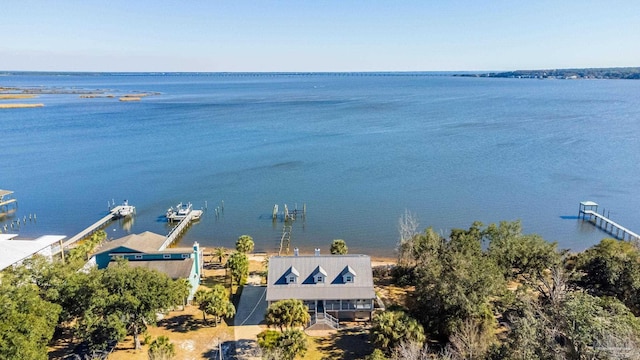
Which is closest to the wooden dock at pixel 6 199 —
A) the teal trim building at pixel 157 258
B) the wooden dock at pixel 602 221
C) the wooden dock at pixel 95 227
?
the wooden dock at pixel 95 227

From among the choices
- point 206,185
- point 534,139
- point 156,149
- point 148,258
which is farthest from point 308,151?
point 148,258

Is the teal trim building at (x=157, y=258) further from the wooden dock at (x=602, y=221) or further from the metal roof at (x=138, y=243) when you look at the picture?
the wooden dock at (x=602, y=221)

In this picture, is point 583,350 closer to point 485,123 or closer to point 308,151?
point 308,151

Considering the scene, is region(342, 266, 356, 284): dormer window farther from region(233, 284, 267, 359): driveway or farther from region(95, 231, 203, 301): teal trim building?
region(95, 231, 203, 301): teal trim building

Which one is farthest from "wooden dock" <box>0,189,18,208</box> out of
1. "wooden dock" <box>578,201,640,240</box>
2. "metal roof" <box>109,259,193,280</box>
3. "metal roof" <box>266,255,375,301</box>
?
"wooden dock" <box>578,201,640,240</box>

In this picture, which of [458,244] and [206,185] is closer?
[458,244]

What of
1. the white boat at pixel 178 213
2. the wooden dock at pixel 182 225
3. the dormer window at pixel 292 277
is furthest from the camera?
the white boat at pixel 178 213
